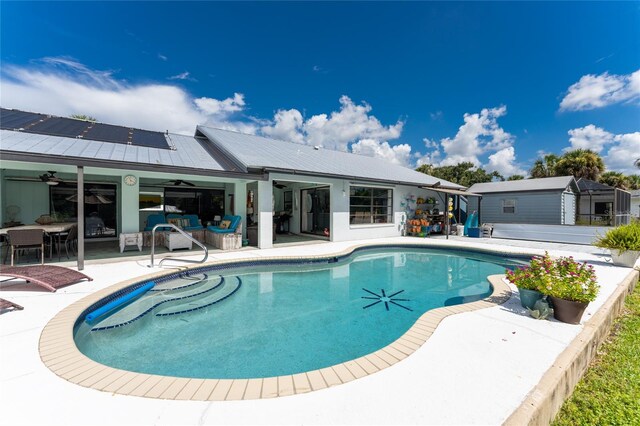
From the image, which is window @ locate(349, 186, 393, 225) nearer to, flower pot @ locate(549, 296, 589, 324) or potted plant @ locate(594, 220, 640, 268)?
potted plant @ locate(594, 220, 640, 268)

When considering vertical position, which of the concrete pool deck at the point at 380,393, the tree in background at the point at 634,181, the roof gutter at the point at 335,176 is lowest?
the concrete pool deck at the point at 380,393

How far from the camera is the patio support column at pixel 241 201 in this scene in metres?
11.1

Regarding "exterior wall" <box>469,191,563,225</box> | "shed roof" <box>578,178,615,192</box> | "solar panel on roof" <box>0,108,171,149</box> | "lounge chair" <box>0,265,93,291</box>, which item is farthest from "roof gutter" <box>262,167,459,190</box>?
"shed roof" <box>578,178,615,192</box>

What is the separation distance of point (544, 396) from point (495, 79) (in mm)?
22012

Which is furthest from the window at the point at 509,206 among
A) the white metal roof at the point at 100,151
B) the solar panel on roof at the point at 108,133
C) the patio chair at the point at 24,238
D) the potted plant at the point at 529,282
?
the patio chair at the point at 24,238

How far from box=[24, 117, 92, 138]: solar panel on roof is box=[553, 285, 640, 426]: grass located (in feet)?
42.4

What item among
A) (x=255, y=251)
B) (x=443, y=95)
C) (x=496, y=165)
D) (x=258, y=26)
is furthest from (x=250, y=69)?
(x=496, y=165)

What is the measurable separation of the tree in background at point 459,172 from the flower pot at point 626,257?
115 ft

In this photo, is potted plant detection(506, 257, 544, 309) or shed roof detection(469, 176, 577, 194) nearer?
potted plant detection(506, 257, 544, 309)

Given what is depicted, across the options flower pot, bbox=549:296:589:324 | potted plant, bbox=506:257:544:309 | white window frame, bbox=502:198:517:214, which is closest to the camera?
flower pot, bbox=549:296:589:324

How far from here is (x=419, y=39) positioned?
15.2 meters

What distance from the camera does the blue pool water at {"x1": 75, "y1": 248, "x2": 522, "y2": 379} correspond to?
3.39 m

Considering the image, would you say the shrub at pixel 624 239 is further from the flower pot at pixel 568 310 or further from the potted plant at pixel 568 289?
the flower pot at pixel 568 310

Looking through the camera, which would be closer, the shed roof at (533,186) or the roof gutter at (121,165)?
the roof gutter at (121,165)
